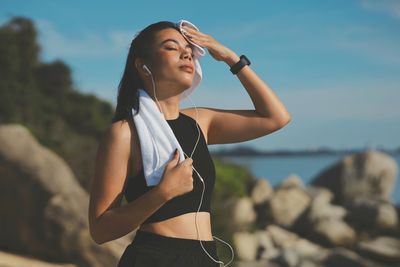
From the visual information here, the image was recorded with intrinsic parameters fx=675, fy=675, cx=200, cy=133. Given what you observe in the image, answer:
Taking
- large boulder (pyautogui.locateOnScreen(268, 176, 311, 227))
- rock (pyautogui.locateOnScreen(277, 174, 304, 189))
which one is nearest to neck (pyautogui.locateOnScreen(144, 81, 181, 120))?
large boulder (pyautogui.locateOnScreen(268, 176, 311, 227))

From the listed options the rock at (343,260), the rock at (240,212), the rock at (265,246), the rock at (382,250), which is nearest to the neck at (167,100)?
the rock at (343,260)

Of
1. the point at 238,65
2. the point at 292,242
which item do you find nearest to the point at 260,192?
the point at 292,242

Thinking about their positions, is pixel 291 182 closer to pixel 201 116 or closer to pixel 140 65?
pixel 201 116

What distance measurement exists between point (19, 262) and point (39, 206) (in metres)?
0.84

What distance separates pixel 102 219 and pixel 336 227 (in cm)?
1432

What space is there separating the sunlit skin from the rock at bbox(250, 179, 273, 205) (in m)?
14.1

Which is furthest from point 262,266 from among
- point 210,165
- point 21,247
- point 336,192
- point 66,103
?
point 66,103

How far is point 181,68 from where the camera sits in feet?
9.43

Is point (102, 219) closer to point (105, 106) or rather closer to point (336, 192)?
point (336, 192)

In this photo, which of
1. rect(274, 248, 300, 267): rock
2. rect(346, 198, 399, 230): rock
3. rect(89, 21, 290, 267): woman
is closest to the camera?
rect(89, 21, 290, 267): woman

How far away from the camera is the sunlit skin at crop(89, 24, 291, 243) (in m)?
2.68

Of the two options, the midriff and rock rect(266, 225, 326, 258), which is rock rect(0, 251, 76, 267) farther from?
rock rect(266, 225, 326, 258)

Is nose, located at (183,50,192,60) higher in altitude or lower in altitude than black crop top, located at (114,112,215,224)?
higher

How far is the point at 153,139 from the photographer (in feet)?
9.23
